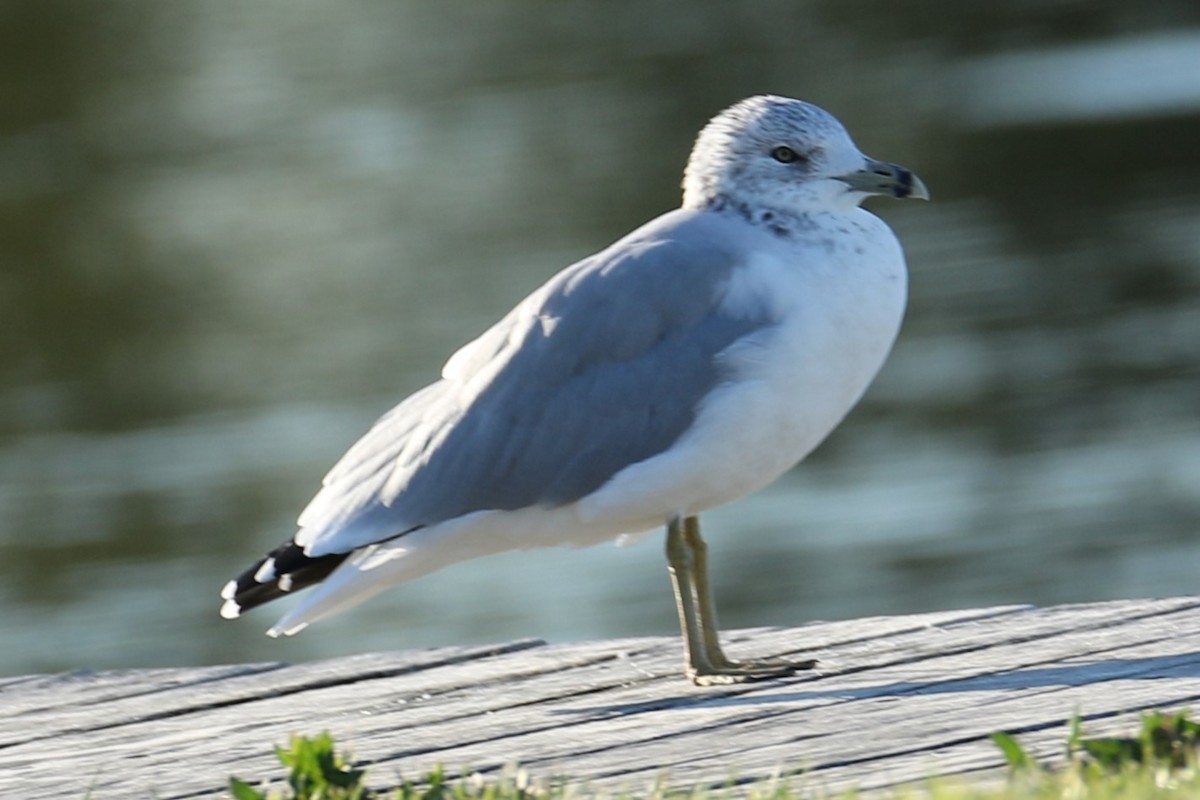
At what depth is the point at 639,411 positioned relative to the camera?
3.75 meters

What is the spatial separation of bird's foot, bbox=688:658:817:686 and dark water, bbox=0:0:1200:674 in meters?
3.15

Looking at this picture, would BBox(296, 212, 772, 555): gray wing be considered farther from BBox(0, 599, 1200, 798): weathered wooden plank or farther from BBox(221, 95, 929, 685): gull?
BBox(0, 599, 1200, 798): weathered wooden plank

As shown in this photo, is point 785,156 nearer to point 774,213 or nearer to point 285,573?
A: point 774,213

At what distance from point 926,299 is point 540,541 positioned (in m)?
5.51

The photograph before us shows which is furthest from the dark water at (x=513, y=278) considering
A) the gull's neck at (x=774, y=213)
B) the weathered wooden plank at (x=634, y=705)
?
the gull's neck at (x=774, y=213)

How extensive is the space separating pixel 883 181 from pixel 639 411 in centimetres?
62

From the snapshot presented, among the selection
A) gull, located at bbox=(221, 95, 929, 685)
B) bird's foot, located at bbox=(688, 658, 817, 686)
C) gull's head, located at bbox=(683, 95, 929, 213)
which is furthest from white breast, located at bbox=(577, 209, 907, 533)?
bird's foot, located at bbox=(688, 658, 817, 686)

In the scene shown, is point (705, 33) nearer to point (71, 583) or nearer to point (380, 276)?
point (380, 276)

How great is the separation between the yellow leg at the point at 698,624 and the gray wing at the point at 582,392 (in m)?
0.21

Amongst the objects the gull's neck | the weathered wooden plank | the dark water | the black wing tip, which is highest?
the dark water

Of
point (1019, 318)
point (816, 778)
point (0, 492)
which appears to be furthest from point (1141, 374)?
point (816, 778)

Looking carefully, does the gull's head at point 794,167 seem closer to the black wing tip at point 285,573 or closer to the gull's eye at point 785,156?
the gull's eye at point 785,156

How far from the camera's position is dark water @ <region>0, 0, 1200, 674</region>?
24.8 feet

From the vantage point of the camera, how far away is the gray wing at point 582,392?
3.75 meters
